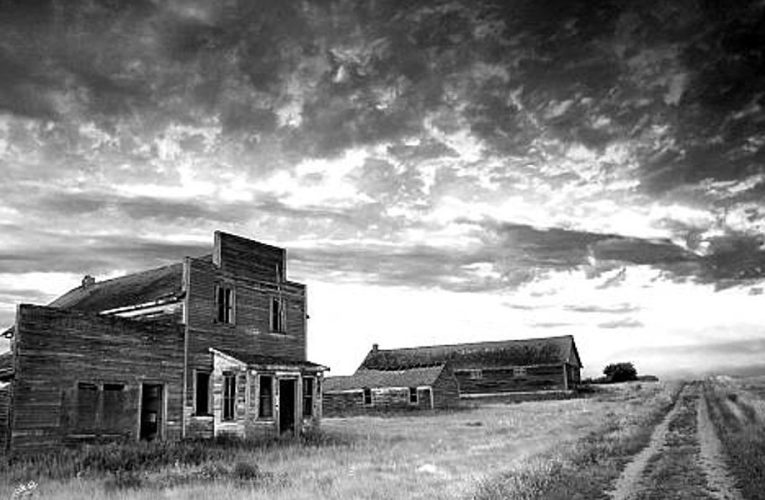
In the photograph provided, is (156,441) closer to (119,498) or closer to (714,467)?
(119,498)

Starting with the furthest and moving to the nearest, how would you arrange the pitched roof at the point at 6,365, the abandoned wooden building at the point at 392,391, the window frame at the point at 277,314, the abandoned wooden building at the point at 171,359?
the abandoned wooden building at the point at 392,391
the window frame at the point at 277,314
the pitched roof at the point at 6,365
the abandoned wooden building at the point at 171,359

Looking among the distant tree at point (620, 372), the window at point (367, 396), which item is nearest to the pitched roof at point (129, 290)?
the window at point (367, 396)

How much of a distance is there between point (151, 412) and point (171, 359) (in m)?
2.00

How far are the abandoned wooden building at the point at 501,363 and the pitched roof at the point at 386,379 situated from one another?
2137mm

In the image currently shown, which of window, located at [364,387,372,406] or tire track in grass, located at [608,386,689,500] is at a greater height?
window, located at [364,387,372,406]

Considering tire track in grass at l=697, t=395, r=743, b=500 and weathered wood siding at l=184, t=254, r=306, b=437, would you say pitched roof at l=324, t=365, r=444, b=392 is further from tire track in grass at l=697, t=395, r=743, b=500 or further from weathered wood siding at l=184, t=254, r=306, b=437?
tire track in grass at l=697, t=395, r=743, b=500

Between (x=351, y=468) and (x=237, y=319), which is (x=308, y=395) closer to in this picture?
(x=237, y=319)

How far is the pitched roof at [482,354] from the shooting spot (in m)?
63.1

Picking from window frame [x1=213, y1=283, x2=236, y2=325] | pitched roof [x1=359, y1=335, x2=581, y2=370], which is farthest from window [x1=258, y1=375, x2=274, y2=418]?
pitched roof [x1=359, y1=335, x2=581, y2=370]

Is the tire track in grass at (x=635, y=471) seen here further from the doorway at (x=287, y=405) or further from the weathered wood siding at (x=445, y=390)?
the weathered wood siding at (x=445, y=390)

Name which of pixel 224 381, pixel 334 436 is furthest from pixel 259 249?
pixel 334 436

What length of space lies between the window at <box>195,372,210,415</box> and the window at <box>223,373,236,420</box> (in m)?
0.69

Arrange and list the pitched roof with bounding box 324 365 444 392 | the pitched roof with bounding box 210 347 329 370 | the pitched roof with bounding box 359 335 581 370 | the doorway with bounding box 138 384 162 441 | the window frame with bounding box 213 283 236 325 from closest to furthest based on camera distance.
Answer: the doorway with bounding box 138 384 162 441, the pitched roof with bounding box 210 347 329 370, the window frame with bounding box 213 283 236 325, the pitched roof with bounding box 324 365 444 392, the pitched roof with bounding box 359 335 581 370

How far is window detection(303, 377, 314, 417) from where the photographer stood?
27.6 metres
